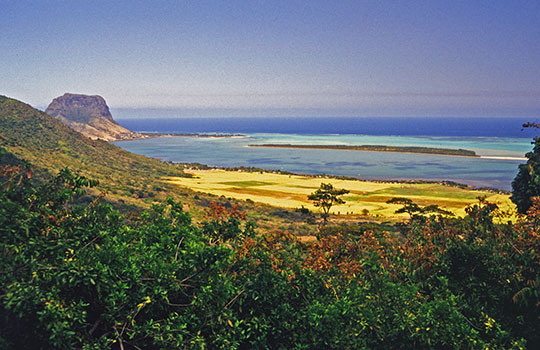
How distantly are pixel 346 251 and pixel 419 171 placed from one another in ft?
345

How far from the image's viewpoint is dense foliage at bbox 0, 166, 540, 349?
7.95 metres

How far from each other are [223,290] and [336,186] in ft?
253

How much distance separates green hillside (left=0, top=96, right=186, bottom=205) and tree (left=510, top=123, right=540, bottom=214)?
51.5m

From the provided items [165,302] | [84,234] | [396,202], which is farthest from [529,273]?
[396,202]

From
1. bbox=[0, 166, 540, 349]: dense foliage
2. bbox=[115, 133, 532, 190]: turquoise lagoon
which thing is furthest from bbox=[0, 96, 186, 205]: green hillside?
bbox=[0, 166, 540, 349]: dense foliage

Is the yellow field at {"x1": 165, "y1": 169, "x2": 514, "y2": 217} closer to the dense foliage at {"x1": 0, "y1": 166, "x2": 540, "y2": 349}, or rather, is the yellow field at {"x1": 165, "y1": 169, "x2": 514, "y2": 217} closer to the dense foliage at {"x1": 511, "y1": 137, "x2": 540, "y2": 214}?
the dense foliage at {"x1": 511, "y1": 137, "x2": 540, "y2": 214}

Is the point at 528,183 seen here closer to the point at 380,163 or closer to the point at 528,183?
the point at 528,183

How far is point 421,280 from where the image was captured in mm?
11875

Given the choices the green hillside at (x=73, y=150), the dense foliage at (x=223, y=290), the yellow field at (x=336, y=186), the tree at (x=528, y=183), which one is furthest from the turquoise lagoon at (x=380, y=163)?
the dense foliage at (x=223, y=290)

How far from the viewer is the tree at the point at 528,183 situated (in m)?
22.4

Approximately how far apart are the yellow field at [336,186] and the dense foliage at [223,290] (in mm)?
45137

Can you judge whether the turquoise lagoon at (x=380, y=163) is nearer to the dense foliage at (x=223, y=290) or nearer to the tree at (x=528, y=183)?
the tree at (x=528, y=183)

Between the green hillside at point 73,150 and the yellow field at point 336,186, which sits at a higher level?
the green hillside at point 73,150

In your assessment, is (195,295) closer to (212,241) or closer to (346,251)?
(212,241)
